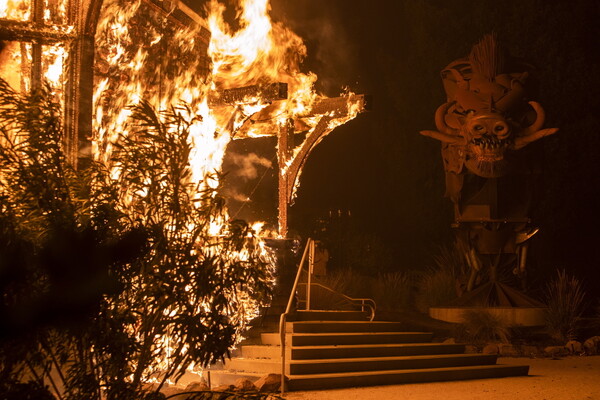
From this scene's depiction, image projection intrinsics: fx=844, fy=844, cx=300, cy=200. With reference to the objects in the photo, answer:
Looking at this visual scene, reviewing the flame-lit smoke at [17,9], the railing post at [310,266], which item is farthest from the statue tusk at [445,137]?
the flame-lit smoke at [17,9]

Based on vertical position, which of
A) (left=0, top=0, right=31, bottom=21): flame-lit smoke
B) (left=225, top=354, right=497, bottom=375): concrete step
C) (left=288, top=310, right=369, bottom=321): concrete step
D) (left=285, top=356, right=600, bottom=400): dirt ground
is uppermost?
(left=0, top=0, right=31, bottom=21): flame-lit smoke

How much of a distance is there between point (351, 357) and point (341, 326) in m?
0.82

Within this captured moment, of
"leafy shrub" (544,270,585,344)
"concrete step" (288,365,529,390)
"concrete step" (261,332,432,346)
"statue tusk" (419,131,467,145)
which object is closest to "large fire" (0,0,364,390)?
"concrete step" (261,332,432,346)

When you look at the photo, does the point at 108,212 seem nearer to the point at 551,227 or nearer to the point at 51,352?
the point at 51,352

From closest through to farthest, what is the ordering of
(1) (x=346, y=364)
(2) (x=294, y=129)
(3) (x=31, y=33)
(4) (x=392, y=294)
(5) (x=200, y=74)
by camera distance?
(3) (x=31, y=33) < (1) (x=346, y=364) < (5) (x=200, y=74) < (2) (x=294, y=129) < (4) (x=392, y=294)

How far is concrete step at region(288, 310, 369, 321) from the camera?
13.3 m

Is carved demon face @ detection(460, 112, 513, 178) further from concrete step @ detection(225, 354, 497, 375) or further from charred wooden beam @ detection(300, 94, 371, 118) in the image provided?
concrete step @ detection(225, 354, 497, 375)

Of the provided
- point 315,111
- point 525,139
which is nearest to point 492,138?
point 525,139

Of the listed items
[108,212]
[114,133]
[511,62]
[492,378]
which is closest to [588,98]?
[511,62]

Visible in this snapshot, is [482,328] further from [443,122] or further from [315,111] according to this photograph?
[315,111]

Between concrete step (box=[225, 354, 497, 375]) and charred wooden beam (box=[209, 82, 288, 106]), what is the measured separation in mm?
4259

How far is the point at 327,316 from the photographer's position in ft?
45.1

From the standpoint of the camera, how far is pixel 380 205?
2897cm

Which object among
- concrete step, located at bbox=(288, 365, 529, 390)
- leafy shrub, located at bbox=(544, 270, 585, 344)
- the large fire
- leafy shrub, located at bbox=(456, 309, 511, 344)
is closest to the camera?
the large fire
